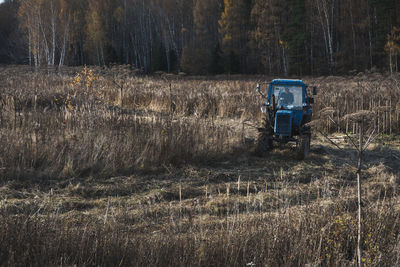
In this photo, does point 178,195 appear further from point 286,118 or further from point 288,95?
point 288,95

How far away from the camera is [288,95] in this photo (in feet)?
26.0

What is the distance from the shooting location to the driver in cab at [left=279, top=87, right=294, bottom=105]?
7.90 m

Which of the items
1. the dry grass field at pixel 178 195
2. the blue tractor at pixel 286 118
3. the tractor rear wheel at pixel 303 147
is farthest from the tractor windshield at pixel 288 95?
the dry grass field at pixel 178 195

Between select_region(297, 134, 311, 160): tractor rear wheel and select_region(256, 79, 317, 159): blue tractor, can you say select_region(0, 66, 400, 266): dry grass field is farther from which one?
select_region(256, 79, 317, 159): blue tractor

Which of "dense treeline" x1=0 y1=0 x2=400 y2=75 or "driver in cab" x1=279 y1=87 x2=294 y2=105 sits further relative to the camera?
"dense treeline" x1=0 y1=0 x2=400 y2=75

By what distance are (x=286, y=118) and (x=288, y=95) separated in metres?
0.77

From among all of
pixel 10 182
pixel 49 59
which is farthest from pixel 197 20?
pixel 10 182

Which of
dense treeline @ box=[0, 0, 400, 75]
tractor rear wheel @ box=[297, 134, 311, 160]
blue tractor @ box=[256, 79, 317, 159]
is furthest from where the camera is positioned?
dense treeline @ box=[0, 0, 400, 75]

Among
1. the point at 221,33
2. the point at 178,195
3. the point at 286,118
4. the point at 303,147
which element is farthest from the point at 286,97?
the point at 221,33

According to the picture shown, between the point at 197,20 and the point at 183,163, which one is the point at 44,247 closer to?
the point at 183,163

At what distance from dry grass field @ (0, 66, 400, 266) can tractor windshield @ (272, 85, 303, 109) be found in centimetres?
107

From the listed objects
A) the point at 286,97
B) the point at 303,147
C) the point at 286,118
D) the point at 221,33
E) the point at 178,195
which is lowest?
the point at 178,195

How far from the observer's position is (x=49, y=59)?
28.0 meters

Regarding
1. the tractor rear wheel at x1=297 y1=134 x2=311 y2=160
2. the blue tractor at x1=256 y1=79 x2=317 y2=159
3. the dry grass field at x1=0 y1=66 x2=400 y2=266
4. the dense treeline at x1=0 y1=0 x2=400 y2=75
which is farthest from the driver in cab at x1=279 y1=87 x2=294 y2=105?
the dense treeline at x1=0 y1=0 x2=400 y2=75
